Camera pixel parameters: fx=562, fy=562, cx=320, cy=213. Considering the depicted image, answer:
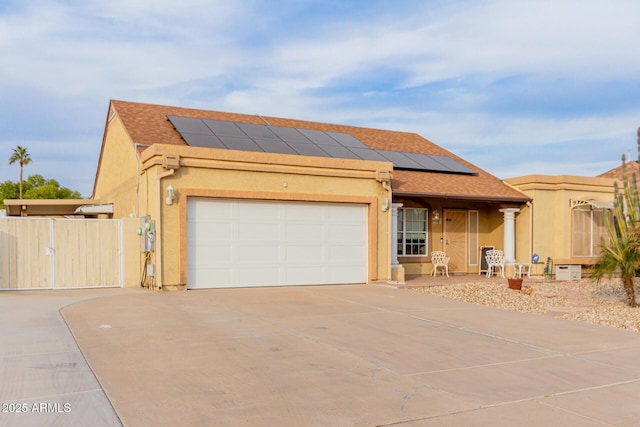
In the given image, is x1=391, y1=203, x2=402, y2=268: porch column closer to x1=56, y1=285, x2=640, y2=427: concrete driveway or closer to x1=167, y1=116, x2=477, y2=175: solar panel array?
x1=167, y1=116, x2=477, y2=175: solar panel array

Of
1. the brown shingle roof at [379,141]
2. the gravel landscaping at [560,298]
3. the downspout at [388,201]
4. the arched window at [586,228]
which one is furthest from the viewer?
the arched window at [586,228]

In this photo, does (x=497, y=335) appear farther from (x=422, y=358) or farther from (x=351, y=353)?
(x=351, y=353)

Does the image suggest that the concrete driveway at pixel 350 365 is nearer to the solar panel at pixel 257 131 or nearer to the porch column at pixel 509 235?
the solar panel at pixel 257 131

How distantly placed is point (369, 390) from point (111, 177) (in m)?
16.5

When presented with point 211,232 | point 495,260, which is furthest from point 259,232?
point 495,260

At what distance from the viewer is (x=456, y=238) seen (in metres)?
20.4

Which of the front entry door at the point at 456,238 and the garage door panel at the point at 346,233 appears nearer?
the garage door panel at the point at 346,233

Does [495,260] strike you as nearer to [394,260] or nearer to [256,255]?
[394,260]

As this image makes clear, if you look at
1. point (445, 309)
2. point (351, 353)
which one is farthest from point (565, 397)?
point (445, 309)

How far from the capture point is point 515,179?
20484 mm

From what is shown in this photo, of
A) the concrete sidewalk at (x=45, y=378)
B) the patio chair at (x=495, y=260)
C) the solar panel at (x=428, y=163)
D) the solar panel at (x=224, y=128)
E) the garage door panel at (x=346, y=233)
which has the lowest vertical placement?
the concrete sidewalk at (x=45, y=378)

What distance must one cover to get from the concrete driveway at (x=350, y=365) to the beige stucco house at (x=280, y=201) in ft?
8.61

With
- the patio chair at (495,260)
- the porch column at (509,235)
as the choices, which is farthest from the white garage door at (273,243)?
the porch column at (509,235)

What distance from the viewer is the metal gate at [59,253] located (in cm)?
1352
